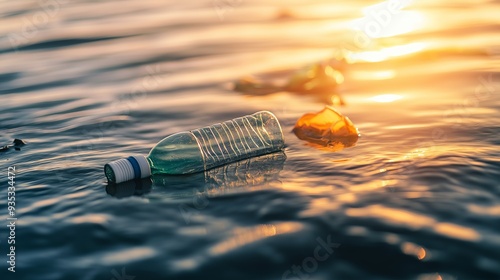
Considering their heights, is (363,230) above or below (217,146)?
below

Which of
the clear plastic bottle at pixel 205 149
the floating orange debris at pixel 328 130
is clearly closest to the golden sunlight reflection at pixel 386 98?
the floating orange debris at pixel 328 130

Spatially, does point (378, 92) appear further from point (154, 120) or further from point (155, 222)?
point (155, 222)

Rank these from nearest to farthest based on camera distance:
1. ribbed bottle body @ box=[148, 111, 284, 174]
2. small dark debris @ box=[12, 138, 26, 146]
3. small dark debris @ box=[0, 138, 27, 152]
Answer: ribbed bottle body @ box=[148, 111, 284, 174]
small dark debris @ box=[0, 138, 27, 152]
small dark debris @ box=[12, 138, 26, 146]

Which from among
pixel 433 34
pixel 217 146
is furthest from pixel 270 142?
pixel 433 34

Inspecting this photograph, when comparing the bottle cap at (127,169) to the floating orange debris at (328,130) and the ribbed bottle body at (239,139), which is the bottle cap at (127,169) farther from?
the floating orange debris at (328,130)

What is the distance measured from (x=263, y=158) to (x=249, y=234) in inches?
63.4

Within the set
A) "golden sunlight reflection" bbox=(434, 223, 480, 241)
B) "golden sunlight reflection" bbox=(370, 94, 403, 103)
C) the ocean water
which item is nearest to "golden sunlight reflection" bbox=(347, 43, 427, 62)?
the ocean water

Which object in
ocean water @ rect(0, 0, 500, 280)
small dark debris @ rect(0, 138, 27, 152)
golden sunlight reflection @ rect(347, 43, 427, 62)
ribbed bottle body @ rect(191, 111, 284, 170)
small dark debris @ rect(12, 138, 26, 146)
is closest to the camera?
ocean water @ rect(0, 0, 500, 280)

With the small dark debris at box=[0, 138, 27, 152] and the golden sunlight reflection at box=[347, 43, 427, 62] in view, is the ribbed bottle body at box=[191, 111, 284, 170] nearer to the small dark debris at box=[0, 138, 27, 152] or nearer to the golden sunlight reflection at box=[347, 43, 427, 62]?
the small dark debris at box=[0, 138, 27, 152]

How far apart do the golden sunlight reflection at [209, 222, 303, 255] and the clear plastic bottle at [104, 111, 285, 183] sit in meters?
1.32

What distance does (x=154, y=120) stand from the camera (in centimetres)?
721

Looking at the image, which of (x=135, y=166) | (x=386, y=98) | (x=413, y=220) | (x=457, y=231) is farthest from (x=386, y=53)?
(x=457, y=231)

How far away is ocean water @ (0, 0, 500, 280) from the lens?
4090 millimetres

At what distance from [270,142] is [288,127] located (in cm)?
61
